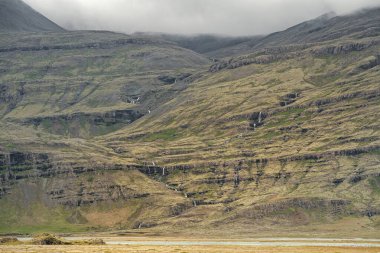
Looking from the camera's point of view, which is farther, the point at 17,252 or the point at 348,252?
the point at 348,252

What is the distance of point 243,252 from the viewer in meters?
158

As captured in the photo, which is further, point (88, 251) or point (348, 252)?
point (348, 252)

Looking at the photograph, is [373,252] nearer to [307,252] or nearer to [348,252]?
[348,252]

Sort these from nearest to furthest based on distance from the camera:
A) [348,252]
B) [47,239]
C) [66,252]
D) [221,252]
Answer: [66,252] < [221,252] < [348,252] < [47,239]

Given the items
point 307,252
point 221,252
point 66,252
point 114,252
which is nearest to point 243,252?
point 221,252

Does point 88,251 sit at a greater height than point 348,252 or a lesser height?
greater

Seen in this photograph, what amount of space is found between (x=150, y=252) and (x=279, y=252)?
32.5 meters

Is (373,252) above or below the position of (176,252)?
below

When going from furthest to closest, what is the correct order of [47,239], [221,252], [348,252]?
[47,239] → [348,252] → [221,252]

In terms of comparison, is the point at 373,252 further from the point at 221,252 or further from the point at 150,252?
the point at 150,252

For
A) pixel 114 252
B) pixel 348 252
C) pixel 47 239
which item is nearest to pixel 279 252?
pixel 348 252

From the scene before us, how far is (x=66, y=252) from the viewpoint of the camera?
14212 centimetres

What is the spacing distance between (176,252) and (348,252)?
49212 millimetres

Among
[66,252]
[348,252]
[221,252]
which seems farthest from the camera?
[348,252]
